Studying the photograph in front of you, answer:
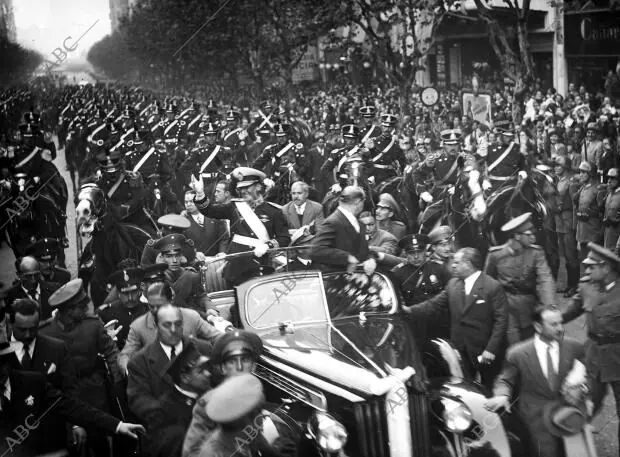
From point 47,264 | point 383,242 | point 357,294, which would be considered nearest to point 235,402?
point 357,294

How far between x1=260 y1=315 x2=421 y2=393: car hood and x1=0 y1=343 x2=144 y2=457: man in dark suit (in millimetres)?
1257

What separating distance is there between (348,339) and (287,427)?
3.66ft

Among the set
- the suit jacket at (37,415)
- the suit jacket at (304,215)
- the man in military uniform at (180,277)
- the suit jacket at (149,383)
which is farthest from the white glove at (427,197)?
the suit jacket at (37,415)

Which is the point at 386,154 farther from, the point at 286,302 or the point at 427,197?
the point at 286,302

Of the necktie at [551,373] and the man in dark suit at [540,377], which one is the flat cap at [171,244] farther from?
the necktie at [551,373]

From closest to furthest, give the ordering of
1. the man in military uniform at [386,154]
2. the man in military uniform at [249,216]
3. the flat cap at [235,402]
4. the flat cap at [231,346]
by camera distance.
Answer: the flat cap at [235,402] → the flat cap at [231,346] → the man in military uniform at [249,216] → the man in military uniform at [386,154]

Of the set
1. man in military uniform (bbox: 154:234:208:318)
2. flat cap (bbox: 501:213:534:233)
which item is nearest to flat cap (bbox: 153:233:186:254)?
man in military uniform (bbox: 154:234:208:318)

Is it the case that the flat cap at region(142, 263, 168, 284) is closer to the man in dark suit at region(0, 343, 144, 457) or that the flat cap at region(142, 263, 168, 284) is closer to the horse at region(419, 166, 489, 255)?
the man in dark suit at region(0, 343, 144, 457)

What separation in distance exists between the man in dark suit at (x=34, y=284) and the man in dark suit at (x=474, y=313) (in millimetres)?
4173

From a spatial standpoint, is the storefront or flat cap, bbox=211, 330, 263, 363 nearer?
flat cap, bbox=211, 330, 263, 363

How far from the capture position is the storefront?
91.4 ft

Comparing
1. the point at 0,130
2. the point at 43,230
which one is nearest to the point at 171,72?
the point at 0,130

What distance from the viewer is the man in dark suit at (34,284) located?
36.3 feet

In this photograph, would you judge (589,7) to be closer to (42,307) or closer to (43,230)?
(43,230)
